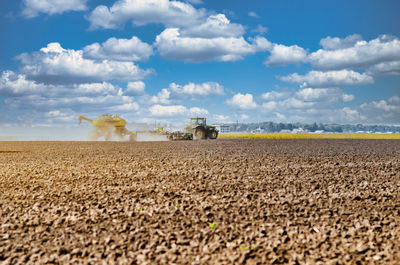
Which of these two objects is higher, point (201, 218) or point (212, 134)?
point (212, 134)

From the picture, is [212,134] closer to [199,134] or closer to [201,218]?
[199,134]

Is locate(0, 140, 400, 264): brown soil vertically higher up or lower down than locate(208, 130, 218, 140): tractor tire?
lower down

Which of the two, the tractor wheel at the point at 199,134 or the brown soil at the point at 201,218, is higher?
the tractor wheel at the point at 199,134

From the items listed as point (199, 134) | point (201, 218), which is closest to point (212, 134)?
point (199, 134)

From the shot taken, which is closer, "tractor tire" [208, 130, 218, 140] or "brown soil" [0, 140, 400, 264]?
"brown soil" [0, 140, 400, 264]

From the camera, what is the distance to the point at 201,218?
8.66 metres

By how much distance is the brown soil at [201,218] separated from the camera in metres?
6.85

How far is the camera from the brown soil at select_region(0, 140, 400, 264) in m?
6.85

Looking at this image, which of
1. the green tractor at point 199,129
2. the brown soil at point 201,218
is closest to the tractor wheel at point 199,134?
the green tractor at point 199,129

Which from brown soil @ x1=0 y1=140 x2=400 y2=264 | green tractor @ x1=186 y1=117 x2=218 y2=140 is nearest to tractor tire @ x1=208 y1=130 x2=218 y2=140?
green tractor @ x1=186 y1=117 x2=218 y2=140

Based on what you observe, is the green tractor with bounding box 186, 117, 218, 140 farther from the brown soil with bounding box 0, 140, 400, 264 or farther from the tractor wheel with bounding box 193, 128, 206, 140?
the brown soil with bounding box 0, 140, 400, 264

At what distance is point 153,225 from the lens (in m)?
8.22

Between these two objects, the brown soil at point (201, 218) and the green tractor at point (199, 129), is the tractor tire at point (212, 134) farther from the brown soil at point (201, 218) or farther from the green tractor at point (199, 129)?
the brown soil at point (201, 218)

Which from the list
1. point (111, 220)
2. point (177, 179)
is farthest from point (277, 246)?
point (177, 179)
